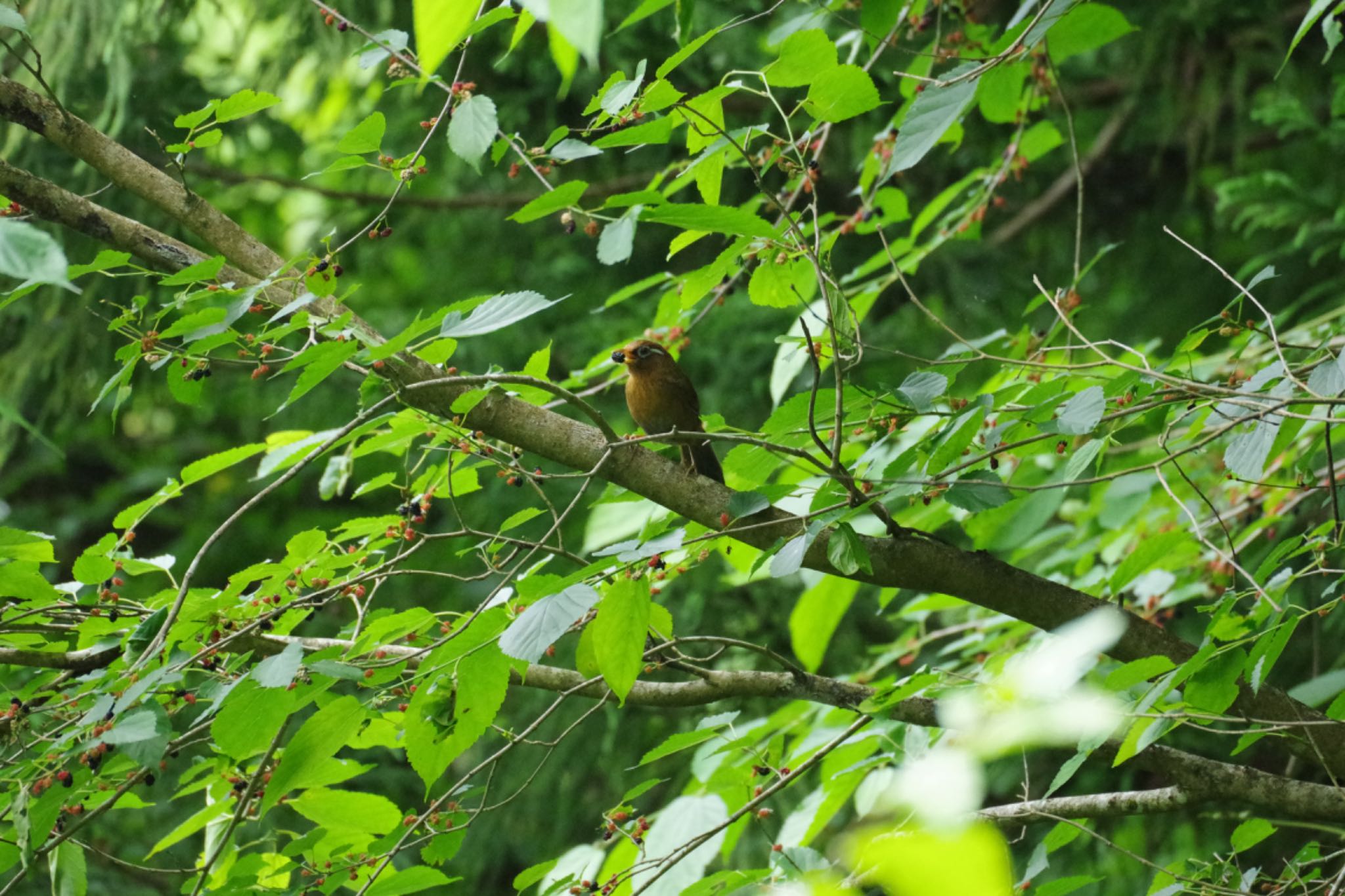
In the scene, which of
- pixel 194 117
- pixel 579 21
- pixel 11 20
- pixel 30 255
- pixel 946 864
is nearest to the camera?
pixel 946 864

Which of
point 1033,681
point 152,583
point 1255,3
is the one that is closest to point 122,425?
point 152,583

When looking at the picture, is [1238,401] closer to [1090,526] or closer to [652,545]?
[652,545]

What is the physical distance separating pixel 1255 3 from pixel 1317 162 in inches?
46.1

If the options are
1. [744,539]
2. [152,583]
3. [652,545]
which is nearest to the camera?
[652,545]

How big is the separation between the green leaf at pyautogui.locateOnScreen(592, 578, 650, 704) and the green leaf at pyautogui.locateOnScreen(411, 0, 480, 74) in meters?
1.07

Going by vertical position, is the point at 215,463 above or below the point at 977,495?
above

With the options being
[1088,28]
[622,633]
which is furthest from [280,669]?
[1088,28]

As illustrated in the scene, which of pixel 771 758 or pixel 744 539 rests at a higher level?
pixel 744 539

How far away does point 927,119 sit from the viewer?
177cm

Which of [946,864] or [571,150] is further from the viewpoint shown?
[571,150]

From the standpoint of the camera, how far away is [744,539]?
2.18 meters

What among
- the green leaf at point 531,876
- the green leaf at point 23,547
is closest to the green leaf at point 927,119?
the green leaf at point 531,876

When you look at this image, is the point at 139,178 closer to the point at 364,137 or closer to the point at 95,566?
the point at 364,137

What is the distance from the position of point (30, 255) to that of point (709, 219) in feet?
3.07
